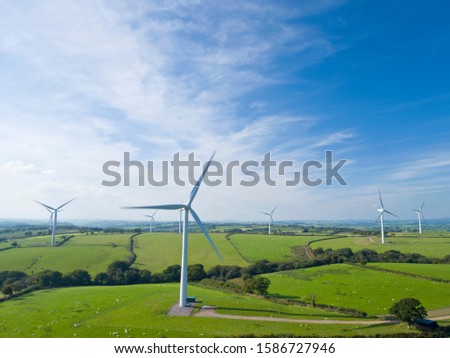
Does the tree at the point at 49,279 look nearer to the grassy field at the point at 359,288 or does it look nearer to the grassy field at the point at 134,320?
the grassy field at the point at 134,320

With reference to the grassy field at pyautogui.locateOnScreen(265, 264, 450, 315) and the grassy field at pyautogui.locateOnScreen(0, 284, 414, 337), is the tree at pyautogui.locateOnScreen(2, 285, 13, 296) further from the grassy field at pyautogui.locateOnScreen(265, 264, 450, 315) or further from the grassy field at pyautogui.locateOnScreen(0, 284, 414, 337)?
the grassy field at pyautogui.locateOnScreen(265, 264, 450, 315)

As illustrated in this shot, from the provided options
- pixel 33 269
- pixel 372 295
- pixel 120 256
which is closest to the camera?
pixel 372 295

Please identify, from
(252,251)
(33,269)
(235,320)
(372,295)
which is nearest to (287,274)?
(372,295)

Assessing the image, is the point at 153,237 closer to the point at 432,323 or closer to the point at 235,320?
the point at 235,320

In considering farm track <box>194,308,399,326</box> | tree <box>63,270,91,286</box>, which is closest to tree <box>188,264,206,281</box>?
tree <box>63,270,91,286</box>

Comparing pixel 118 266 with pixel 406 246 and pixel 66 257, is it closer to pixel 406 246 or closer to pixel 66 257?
pixel 66 257
